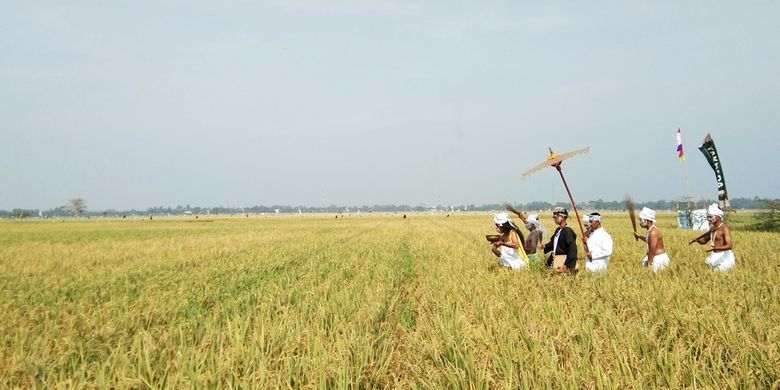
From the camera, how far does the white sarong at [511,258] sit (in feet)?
30.5

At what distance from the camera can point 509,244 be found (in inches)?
351

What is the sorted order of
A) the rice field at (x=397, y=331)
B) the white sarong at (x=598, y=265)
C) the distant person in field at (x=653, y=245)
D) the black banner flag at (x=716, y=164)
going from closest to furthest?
the rice field at (x=397, y=331)
the white sarong at (x=598, y=265)
the distant person in field at (x=653, y=245)
the black banner flag at (x=716, y=164)

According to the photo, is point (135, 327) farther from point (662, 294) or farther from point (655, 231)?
point (655, 231)

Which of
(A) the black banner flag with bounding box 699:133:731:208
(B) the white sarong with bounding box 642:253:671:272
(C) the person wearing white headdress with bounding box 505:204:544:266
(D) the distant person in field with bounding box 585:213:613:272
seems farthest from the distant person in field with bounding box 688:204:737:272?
(A) the black banner flag with bounding box 699:133:731:208

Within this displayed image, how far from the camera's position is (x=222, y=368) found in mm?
3389

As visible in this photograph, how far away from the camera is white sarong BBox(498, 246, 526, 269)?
9.29 meters

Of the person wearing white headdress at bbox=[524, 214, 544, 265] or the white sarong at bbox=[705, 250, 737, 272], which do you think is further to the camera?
the person wearing white headdress at bbox=[524, 214, 544, 265]

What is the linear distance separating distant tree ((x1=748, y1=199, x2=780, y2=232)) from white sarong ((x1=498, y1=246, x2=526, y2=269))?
80.0 ft

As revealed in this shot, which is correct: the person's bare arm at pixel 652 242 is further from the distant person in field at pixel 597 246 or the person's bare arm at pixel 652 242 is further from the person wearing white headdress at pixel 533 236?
the person wearing white headdress at pixel 533 236

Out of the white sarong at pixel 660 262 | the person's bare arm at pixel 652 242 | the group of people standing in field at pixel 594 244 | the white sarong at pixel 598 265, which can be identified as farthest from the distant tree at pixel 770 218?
the white sarong at pixel 598 265

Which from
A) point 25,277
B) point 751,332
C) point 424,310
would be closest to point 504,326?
point 424,310

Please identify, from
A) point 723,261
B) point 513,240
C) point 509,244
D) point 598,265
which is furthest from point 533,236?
point 723,261

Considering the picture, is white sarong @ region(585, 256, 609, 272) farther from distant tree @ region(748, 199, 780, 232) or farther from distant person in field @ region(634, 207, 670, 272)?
distant tree @ region(748, 199, 780, 232)

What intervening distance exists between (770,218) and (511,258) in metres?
25.1
